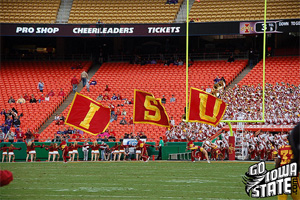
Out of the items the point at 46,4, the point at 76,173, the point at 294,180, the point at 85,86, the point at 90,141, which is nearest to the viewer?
the point at 294,180

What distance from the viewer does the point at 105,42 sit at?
3200 centimetres

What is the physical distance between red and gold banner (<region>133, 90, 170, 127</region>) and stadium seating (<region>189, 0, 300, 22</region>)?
11.8 metres

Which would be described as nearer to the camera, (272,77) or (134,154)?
(134,154)

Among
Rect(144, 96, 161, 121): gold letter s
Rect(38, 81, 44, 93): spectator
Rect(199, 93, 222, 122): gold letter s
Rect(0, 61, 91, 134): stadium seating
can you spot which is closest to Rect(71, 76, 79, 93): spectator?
Rect(0, 61, 91, 134): stadium seating

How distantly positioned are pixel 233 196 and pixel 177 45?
70.2 ft

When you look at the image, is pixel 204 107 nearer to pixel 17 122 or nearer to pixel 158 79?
pixel 17 122

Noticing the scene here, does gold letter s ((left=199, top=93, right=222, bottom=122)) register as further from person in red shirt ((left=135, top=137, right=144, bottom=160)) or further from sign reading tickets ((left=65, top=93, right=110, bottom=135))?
sign reading tickets ((left=65, top=93, right=110, bottom=135))

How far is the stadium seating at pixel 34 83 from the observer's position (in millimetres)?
24859

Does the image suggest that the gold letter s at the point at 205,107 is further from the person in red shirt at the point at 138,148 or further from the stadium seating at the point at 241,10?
the stadium seating at the point at 241,10

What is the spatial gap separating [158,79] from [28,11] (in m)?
7.87

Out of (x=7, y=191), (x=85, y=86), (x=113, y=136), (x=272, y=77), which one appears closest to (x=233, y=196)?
(x=7, y=191)

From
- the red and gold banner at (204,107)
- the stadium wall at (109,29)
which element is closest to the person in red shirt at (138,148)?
the red and gold banner at (204,107)

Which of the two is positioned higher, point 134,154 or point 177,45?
point 177,45

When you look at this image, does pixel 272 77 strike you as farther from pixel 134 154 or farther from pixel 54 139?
pixel 54 139
